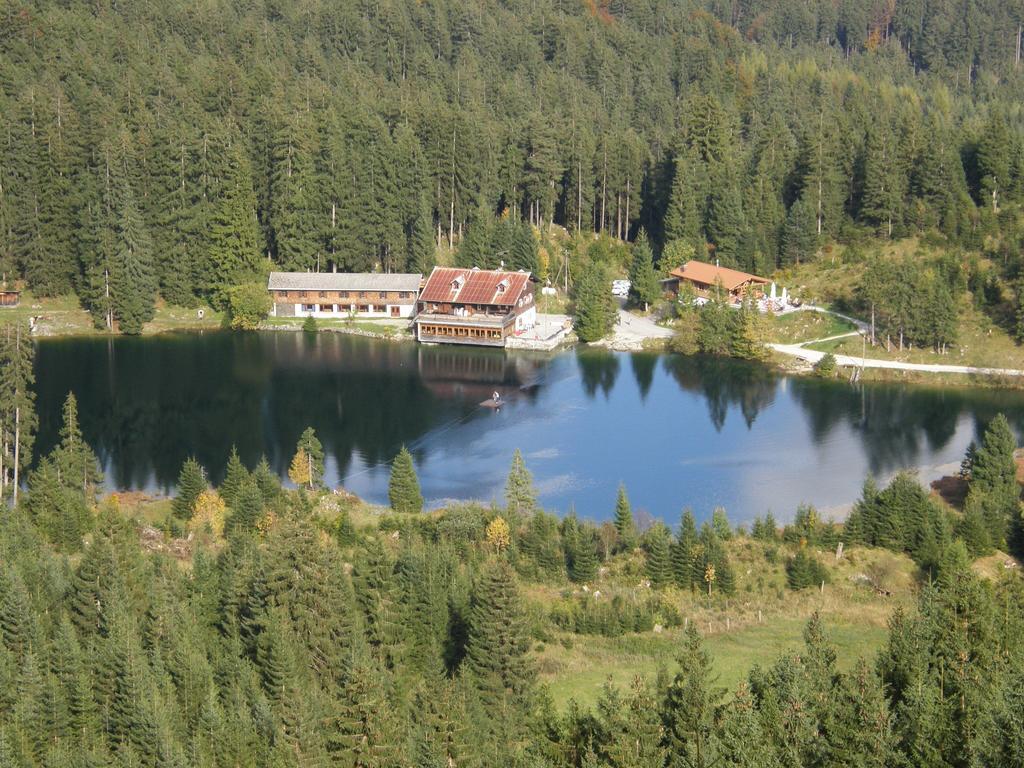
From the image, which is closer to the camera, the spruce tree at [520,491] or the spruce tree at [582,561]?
the spruce tree at [582,561]

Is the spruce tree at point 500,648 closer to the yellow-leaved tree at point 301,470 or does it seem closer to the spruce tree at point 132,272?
the yellow-leaved tree at point 301,470

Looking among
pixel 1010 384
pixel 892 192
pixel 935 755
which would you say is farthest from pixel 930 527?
pixel 892 192

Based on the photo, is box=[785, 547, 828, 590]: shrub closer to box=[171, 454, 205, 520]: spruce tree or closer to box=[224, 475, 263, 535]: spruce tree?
box=[224, 475, 263, 535]: spruce tree

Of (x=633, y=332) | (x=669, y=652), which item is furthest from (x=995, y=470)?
(x=633, y=332)

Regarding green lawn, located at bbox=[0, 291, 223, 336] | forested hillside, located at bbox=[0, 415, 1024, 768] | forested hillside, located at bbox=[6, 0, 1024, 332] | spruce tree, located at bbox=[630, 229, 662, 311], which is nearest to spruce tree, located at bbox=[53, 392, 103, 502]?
forested hillside, located at bbox=[0, 415, 1024, 768]

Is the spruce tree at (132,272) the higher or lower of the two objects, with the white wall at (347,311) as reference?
higher

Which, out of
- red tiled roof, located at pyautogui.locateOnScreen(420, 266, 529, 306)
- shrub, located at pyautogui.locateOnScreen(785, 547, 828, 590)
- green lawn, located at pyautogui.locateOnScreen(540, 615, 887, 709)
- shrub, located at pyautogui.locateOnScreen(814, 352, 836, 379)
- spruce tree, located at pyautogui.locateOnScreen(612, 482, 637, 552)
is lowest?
green lawn, located at pyautogui.locateOnScreen(540, 615, 887, 709)

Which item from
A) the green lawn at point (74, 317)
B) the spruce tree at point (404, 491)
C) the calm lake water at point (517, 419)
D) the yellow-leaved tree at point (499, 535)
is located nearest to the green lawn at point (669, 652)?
the yellow-leaved tree at point (499, 535)
